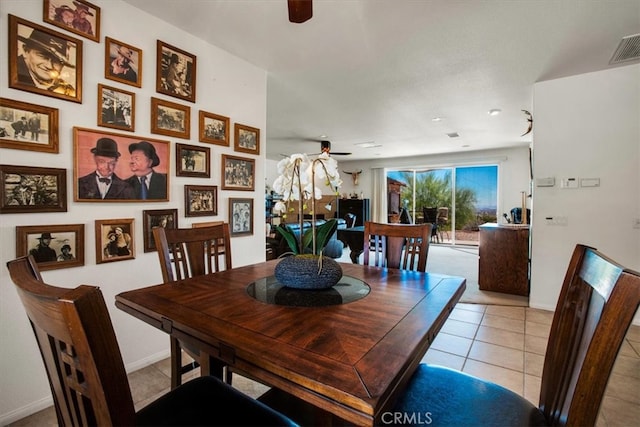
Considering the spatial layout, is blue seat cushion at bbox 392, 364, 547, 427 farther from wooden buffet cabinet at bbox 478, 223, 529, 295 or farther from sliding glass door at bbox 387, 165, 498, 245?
sliding glass door at bbox 387, 165, 498, 245

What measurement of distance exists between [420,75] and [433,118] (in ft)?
5.36

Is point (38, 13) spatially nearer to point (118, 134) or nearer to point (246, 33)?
point (118, 134)

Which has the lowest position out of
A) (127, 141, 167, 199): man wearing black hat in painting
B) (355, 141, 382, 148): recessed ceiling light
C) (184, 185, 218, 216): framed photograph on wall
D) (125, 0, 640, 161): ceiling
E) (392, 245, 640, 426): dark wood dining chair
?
(392, 245, 640, 426): dark wood dining chair

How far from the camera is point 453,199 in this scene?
7.77 metres

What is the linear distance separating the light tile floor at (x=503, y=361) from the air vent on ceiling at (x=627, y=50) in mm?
2373

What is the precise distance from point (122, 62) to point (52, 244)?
1.19 metres

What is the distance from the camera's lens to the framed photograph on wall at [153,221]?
2045 mm

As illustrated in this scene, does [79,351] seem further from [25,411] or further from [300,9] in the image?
[25,411]

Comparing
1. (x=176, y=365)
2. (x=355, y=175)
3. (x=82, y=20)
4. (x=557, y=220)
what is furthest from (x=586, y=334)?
(x=355, y=175)

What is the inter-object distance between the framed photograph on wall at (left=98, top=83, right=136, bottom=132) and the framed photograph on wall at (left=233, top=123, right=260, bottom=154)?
32.8 inches

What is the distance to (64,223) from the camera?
5.50 feet

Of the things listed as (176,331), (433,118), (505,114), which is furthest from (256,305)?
(505,114)

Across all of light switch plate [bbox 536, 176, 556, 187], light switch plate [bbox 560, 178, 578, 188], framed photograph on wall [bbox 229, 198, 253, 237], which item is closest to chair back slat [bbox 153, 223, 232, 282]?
framed photograph on wall [bbox 229, 198, 253, 237]

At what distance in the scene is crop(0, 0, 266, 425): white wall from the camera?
1514 mm
